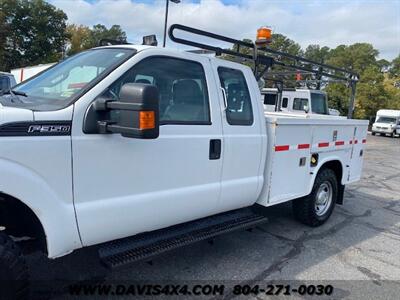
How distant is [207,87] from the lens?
11.3 feet

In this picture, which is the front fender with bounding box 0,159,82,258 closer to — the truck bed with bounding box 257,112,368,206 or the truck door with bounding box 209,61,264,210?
the truck door with bounding box 209,61,264,210

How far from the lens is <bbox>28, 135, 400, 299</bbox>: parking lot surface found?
3.46m

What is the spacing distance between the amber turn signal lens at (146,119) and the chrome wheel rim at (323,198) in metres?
3.38

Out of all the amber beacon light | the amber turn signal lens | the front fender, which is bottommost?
the front fender

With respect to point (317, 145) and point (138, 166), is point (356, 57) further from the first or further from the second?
point (138, 166)

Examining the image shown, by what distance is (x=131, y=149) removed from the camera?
2.77 m

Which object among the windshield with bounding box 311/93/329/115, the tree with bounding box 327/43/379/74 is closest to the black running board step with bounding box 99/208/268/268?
the windshield with bounding box 311/93/329/115

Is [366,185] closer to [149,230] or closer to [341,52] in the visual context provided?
[149,230]

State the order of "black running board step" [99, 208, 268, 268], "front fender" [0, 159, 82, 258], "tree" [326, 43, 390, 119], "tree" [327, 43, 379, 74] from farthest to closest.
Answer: "tree" [327, 43, 379, 74], "tree" [326, 43, 390, 119], "black running board step" [99, 208, 268, 268], "front fender" [0, 159, 82, 258]

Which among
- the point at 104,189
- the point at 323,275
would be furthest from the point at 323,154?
the point at 104,189

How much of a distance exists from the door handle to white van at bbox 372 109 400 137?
33134 millimetres

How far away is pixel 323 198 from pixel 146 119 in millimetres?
3689

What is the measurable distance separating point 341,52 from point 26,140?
249 feet


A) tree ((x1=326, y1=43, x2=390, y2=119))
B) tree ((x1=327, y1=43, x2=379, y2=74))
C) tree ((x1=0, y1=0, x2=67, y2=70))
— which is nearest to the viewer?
tree ((x1=326, y1=43, x2=390, y2=119))
